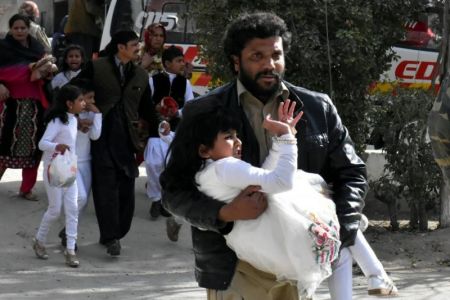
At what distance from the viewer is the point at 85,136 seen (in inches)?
314

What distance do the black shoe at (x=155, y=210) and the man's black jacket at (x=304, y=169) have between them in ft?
16.9

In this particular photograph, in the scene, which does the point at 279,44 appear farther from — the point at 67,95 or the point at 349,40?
the point at 349,40

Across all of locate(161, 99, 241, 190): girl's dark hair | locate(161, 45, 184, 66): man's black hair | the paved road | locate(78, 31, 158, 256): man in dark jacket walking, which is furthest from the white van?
locate(161, 99, 241, 190): girl's dark hair

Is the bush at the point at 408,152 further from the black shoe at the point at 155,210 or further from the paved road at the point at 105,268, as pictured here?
the black shoe at the point at 155,210

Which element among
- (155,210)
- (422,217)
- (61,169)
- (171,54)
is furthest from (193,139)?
(422,217)

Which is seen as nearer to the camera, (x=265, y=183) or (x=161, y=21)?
(x=265, y=183)

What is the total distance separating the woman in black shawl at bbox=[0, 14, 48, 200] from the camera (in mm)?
8820

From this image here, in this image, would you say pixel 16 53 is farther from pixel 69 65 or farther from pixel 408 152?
pixel 408 152

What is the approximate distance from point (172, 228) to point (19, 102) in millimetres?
1718

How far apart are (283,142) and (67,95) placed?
4.15 meters

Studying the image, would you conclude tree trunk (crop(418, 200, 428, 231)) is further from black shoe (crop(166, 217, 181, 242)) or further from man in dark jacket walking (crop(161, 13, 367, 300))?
man in dark jacket walking (crop(161, 13, 367, 300))

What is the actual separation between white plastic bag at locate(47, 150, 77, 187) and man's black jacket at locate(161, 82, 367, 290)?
361 centimetres

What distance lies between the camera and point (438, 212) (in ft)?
31.5

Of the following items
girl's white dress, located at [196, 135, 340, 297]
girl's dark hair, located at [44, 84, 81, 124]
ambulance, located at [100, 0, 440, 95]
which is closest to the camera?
girl's white dress, located at [196, 135, 340, 297]
